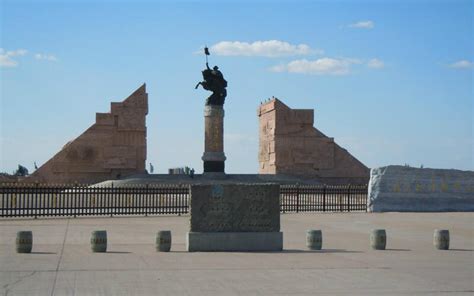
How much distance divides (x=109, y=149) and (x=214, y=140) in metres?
13.5

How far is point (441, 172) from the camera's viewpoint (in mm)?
27328

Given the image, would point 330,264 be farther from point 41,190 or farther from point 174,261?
point 41,190

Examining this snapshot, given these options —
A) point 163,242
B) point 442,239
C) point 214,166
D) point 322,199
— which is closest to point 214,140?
point 214,166

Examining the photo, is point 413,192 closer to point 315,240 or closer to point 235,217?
point 315,240

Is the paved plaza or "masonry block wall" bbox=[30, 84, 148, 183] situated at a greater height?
"masonry block wall" bbox=[30, 84, 148, 183]

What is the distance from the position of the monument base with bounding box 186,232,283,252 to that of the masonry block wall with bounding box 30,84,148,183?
40.2 m

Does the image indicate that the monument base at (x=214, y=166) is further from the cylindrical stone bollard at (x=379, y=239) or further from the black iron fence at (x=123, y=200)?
the cylindrical stone bollard at (x=379, y=239)

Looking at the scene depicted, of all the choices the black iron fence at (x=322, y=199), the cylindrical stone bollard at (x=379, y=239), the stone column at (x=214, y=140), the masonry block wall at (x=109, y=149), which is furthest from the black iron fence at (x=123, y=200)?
the masonry block wall at (x=109, y=149)

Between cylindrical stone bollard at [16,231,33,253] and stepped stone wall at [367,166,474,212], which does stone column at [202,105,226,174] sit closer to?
stepped stone wall at [367,166,474,212]

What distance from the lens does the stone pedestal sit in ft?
42.8

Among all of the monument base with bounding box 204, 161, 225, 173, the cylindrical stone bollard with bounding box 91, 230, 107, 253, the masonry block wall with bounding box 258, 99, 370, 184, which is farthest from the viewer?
the masonry block wall with bounding box 258, 99, 370, 184

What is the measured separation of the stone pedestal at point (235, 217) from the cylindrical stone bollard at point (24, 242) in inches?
116

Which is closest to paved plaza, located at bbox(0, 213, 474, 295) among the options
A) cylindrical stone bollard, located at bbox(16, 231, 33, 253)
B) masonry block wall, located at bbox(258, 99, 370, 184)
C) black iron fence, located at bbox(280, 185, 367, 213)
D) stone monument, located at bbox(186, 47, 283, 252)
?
cylindrical stone bollard, located at bbox(16, 231, 33, 253)

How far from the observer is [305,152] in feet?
186
